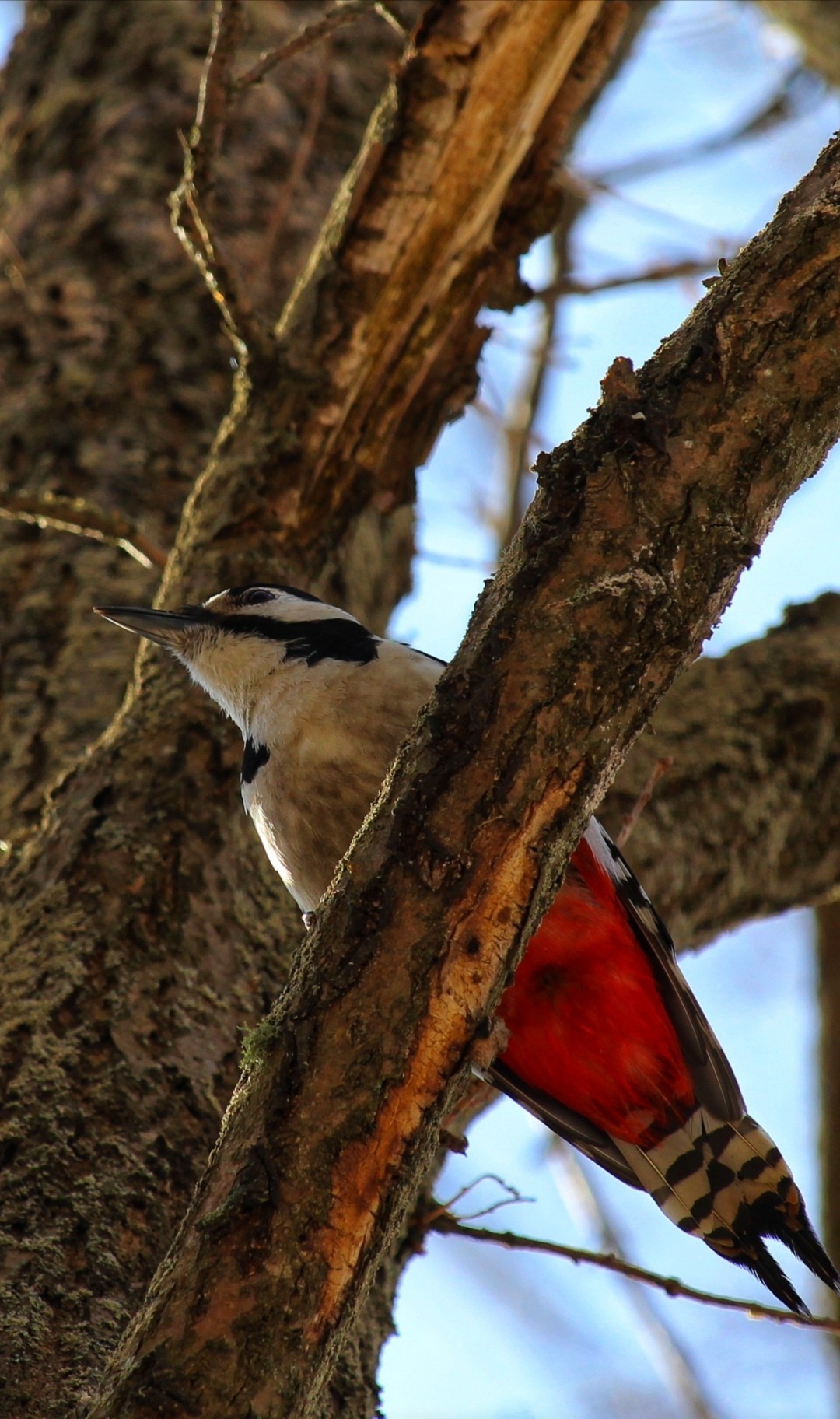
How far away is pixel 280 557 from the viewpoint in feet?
10.3

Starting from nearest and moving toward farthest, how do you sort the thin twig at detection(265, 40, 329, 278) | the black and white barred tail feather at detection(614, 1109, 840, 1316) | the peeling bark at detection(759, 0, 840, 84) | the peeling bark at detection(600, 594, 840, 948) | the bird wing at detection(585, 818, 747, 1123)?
the black and white barred tail feather at detection(614, 1109, 840, 1316) → the bird wing at detection(585, 818, 747, 1123) → the peeling bark at detection(600, 594, 840, 948) → the thin twig at detection(265, 40, 329, 278) → the peeling bark at detection(759, 0, 840, 84)

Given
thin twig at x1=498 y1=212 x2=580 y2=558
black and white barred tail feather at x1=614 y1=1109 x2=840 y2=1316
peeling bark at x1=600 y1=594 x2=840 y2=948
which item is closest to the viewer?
black and white barred tail feather at x1=614 y1=1109 x2=840 y2=1316

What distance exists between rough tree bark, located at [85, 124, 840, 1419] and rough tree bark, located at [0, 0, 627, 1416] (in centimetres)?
60

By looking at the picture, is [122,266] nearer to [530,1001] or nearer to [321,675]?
[321,675]

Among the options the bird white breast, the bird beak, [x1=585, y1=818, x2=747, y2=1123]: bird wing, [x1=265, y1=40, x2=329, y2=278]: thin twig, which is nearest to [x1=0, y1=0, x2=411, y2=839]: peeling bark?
[x1=265, y1=40, x2=329, y2=278]: thin twig

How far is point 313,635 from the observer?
3316 mm

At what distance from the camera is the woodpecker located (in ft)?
9.20

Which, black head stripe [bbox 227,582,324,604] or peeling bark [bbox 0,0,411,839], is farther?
peeling bark [bbox 0,0,411,839]

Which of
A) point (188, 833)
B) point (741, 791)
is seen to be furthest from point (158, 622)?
point (741, 791)

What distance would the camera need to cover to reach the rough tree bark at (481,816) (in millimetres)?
1538

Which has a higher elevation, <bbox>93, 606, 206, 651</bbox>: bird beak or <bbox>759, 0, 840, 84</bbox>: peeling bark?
<bbox>759, 0, 840, 84</bbox>: peeling bark

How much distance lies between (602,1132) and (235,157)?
312cm

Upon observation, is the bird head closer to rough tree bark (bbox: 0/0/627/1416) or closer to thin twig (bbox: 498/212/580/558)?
rough tree bark (bbox: 0/0/627/1416)

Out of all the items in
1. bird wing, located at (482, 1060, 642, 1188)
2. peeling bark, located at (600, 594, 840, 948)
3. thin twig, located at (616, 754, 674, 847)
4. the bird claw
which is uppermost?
peeling bark, located at (600, 594, 840, 948)
